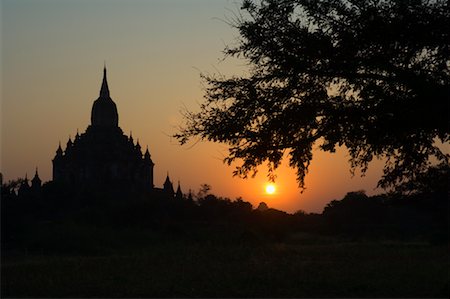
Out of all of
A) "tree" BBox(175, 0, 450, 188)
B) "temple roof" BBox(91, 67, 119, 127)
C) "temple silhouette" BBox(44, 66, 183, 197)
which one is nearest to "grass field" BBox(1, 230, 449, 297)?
"tree" BBox(175, 0, 450, 188)

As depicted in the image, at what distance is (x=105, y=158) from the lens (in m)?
106

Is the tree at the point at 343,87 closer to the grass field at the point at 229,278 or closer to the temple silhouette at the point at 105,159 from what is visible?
the grass field at the point at 229,278

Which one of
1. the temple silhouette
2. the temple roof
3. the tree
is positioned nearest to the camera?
the tree

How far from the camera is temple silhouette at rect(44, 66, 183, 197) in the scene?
105500 millimetres

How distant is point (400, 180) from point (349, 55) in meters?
2.60

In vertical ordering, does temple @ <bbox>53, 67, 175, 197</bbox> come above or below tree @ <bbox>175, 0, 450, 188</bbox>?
above

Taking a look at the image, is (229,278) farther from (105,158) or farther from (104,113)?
(104,113)

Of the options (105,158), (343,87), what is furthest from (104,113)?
(343,87)

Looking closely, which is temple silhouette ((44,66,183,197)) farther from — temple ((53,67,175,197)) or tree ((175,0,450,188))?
tree ((175,0,450,188))

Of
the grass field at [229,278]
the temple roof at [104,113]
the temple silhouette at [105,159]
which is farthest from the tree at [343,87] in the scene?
the temple roof at [104,113]

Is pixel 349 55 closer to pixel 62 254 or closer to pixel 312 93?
pixel 312 93

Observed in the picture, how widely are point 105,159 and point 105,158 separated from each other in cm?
14

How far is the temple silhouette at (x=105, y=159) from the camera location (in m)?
106

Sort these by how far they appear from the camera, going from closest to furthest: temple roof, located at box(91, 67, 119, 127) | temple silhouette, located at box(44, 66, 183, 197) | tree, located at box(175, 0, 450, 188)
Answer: tree, located at box(175, 0, 450, 188) < temple silhouette, located at box(44, 66, 183, 197) < temple roof, located at box(91, 67, 119, 127)
